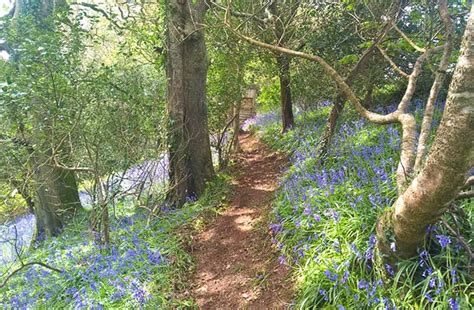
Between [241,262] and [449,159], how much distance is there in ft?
9.48

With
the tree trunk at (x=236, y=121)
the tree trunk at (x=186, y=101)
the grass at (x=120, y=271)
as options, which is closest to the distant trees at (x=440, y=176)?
the grass at (x=120, y=271)

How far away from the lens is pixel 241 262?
4242 millimetres

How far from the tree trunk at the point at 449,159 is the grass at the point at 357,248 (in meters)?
0.43

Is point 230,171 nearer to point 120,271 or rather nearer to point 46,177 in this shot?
point 46,177

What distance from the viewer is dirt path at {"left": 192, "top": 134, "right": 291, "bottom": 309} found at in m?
3.55

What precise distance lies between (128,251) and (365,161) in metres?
3.19

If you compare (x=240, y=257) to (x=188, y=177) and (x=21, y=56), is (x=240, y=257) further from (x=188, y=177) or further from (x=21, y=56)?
(x=21, y=56)

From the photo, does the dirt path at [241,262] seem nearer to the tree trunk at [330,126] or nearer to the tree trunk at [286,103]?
the tree trunk at [330,126]

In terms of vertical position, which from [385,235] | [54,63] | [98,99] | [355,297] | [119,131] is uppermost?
[54,63]

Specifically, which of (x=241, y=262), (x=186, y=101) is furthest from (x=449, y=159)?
(x=186, y=101)

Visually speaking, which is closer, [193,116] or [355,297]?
[355,297]

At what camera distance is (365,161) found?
4.63m

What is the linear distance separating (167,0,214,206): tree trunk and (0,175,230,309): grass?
1.04 metres

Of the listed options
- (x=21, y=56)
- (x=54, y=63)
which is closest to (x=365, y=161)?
(x=54, y=63)
